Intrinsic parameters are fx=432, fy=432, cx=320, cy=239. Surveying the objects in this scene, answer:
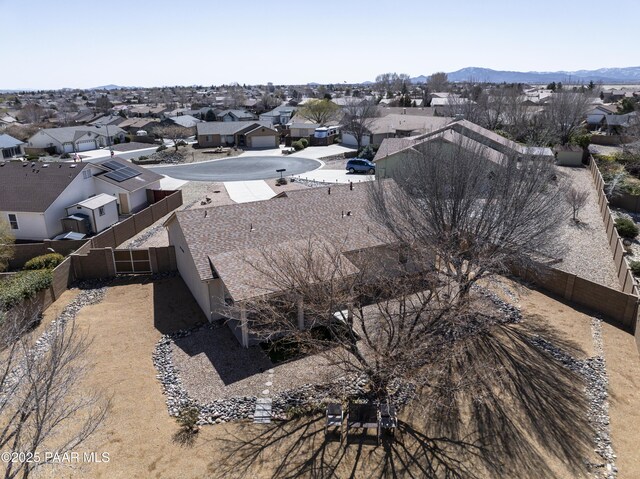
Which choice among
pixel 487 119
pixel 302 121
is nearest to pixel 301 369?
pixel 487 119

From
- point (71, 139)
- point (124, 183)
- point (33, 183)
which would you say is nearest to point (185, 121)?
point (71, 139)

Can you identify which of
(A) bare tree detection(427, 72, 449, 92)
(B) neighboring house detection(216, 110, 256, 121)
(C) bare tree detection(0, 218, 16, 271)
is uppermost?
(A) bare tree detection(427, 72, 449, 92)

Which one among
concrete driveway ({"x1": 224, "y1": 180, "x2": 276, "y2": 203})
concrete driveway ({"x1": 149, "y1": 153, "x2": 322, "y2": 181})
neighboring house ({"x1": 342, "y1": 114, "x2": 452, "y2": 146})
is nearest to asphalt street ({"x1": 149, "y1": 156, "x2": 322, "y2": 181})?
concrete driveway ({"x1": 149, "y1": 153, "x2": 322, "y2": 181})

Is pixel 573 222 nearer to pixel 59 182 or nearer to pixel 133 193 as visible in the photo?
pixel 133 193

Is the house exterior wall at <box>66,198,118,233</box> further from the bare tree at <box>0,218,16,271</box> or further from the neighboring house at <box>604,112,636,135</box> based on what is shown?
the neighboring house at <box>604,112,636,135</box>

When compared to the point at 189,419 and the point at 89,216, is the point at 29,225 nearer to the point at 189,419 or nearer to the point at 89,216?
the point at 89,216

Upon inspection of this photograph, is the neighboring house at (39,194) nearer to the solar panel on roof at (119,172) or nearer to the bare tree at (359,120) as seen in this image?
the solar panel on roof at (119,172)
